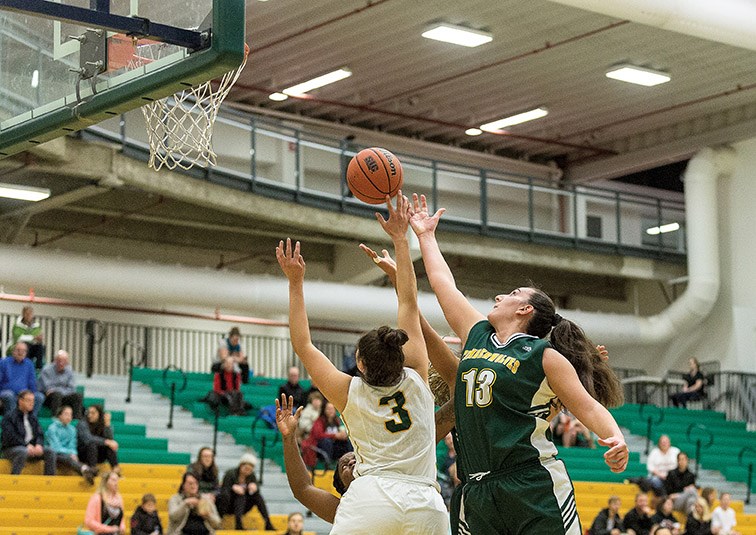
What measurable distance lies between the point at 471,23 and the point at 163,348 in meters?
8.01

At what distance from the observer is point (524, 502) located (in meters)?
5.06

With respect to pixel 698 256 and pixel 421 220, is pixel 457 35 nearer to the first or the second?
pixel 698 256

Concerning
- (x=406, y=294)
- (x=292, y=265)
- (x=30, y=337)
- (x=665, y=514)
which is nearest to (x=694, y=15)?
(x=665, y=514)

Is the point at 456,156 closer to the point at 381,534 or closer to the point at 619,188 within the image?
the point at 619,188

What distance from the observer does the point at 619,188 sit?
27.9 metres

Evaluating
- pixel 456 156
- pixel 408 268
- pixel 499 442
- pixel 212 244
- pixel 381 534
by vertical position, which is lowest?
pixel 381 534

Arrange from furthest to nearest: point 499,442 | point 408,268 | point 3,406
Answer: point 3,406 < point 408,268 < point 499,442

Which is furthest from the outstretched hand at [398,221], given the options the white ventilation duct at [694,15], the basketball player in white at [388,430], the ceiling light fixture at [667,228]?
the ceiling light fixture at [667,228]

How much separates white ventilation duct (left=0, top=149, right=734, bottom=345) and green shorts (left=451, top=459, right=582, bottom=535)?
14.6 m

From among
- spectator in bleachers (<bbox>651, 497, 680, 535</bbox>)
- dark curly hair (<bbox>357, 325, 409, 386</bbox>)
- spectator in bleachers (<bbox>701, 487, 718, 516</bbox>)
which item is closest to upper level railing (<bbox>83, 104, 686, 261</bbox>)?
spectator in bleachers (<bbox>701, 487, 718, 516</bbox>)

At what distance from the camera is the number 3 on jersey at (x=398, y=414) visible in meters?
5.35

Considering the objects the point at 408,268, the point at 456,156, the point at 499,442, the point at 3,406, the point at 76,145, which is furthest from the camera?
the point at 456,156

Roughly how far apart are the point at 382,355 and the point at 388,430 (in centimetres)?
32

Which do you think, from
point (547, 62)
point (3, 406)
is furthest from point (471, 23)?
point (3, 406)
